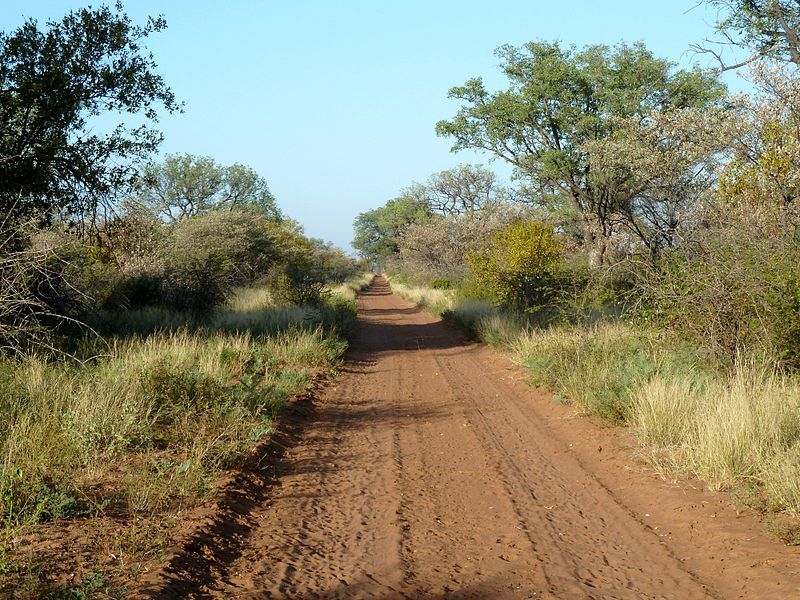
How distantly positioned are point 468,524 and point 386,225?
8531cm

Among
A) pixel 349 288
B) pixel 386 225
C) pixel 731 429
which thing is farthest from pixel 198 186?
pixel 731 429

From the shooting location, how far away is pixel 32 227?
361 inches

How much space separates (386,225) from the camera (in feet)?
297

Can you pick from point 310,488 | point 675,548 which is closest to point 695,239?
point 675,548

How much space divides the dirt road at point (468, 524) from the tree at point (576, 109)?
17.8 meters

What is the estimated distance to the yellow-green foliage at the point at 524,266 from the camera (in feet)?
64.0

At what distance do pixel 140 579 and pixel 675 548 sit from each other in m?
3.75


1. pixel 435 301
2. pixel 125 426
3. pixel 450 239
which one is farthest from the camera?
pixel 450 239

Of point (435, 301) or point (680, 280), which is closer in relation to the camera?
point (680, 280)

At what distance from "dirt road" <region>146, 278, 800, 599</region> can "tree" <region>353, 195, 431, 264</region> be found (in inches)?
2324

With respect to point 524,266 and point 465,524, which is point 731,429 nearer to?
point 465,524

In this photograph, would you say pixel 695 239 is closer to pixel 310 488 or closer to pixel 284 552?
pixel 310 488

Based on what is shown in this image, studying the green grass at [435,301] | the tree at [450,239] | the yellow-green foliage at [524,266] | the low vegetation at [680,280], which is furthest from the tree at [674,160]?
the tree at [450,239]

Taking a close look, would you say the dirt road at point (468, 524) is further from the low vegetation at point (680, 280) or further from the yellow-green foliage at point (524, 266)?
the yellow-green foliage at point (524, 266)
